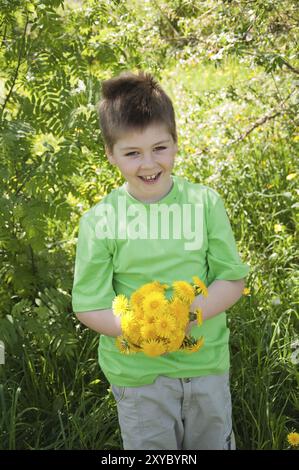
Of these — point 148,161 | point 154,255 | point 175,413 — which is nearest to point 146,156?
point 148,161

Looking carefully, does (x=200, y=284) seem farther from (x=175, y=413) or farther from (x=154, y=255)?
(x=175, y=413)

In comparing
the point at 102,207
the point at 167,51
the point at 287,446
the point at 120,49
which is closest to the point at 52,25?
the point at 120,49

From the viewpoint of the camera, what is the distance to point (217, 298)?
1.90 metres

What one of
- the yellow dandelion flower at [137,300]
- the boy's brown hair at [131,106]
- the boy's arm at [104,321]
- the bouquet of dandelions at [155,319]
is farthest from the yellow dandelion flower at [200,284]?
the boy's brown hair at [131,106]

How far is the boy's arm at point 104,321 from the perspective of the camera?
6.11ft

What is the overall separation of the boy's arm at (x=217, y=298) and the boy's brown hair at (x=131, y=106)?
51 centimetres

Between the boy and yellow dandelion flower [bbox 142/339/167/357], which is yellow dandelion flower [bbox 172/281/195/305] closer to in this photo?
yellow dandelion flower [bbox 142/339/167/357]

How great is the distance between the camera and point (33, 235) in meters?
2.63

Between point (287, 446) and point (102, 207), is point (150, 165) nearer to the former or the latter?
point (102, 207)

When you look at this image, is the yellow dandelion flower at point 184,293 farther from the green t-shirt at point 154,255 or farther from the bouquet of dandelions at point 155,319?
the green t-shirt at point 154,255

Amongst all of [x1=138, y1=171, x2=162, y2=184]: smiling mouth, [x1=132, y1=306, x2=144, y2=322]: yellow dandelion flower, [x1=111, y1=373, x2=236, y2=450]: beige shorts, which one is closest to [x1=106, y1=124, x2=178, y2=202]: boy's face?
[x1=138, y1=171, x2=162, y2=184]: smiling mouth

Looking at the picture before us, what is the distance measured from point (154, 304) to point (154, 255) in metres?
0.34

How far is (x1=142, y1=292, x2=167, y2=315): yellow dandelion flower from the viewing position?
1558 mm
